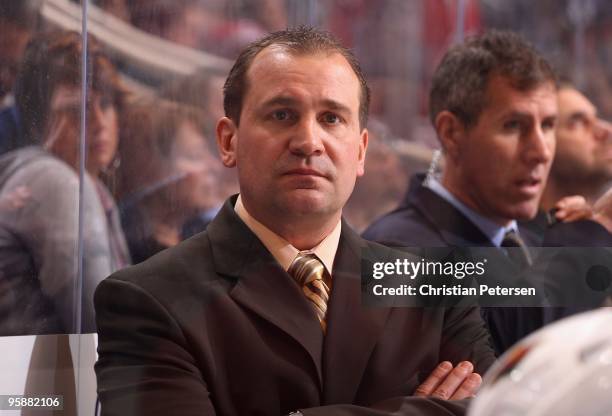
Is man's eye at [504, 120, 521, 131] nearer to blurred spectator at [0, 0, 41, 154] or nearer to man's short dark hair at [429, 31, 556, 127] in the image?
man's short dark hair at [429, 31, 556, 127]

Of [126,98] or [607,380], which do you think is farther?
[126,98]

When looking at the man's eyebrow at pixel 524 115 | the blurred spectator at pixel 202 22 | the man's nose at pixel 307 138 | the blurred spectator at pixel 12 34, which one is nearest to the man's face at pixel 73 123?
the blurred spectator at pixel 12 34

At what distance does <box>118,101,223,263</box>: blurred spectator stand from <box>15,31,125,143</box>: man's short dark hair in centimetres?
10

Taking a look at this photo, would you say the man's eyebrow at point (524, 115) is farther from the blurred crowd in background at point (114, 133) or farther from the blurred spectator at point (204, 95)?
the blurred spectator at point (204, 95)

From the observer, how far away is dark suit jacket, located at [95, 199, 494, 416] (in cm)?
191

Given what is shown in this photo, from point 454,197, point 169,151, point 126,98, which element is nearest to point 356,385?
point 454,197

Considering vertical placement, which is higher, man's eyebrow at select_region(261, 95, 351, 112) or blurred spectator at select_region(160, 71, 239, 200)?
blurred spectator at select_region(160, 71, 239, 200)

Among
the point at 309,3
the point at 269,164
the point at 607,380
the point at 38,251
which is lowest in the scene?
the point at 607,380

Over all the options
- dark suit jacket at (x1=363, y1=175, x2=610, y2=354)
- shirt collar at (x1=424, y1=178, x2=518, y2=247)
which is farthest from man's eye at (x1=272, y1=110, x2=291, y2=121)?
shirt collar at (x1=424, y1=178, x2=518, y2=247)

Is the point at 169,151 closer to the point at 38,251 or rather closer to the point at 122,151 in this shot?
the point at 122,151

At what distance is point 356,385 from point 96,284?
0.63 metres

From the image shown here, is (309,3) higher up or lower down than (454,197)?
higher up

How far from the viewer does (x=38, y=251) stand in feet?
6.76

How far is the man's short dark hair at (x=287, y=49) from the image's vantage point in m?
2.02
